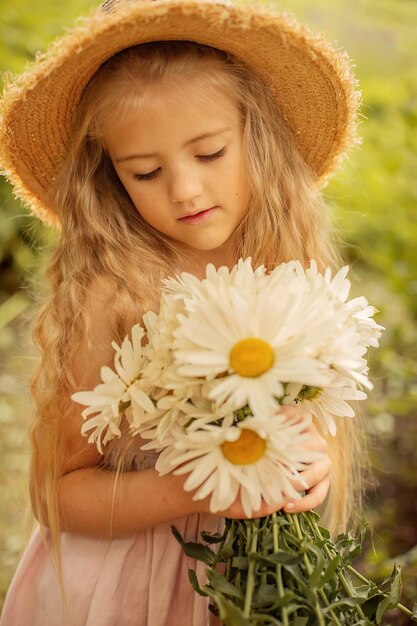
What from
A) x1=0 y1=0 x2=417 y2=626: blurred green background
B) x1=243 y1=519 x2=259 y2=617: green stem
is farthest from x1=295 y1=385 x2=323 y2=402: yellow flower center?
x1=0 y1=0 x2=417 y2=626: blurred green background

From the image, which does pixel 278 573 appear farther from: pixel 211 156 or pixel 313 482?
pixel 211 156

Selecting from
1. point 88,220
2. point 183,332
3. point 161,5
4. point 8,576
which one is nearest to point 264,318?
point 183,332

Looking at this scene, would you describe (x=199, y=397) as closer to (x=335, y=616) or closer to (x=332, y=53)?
(x=335, y=616)

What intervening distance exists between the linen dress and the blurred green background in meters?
0.33

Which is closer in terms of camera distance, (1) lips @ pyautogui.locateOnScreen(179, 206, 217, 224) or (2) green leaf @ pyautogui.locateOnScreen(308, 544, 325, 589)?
(2) green leaf @ pyautogui.locateOnScreen(308, 544, 325, 589)

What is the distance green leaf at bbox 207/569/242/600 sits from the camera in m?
1.16

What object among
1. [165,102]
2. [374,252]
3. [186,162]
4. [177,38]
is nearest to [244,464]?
[186,162]

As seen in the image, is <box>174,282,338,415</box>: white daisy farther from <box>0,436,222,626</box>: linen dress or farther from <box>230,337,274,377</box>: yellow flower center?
<box>0,436,222,626</box>: linen dress

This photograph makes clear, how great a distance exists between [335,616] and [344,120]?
44.0 inches

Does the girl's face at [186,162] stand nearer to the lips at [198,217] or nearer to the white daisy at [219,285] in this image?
the lips at [198,217]

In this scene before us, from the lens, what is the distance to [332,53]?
5.22 feet

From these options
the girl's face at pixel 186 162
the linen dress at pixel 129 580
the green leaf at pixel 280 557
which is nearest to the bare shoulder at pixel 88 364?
the linen dress at pixel 129 580

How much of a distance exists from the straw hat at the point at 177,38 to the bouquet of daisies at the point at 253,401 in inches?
20.8

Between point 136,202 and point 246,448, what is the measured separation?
2.35ft
